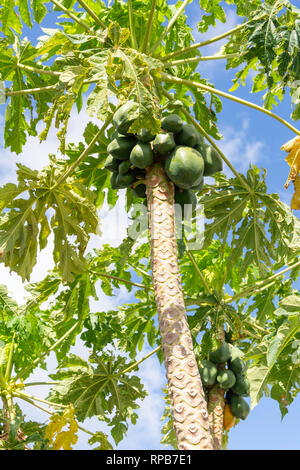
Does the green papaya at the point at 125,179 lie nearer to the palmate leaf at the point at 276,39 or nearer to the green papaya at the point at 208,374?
the palmate leaf at the point at 276,39

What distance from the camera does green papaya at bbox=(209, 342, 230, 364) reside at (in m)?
4.81

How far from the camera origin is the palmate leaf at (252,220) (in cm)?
489

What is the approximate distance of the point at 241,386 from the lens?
189 inches

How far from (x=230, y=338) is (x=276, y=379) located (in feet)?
3.20

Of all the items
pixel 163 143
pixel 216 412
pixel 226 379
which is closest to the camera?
pixel 163 143

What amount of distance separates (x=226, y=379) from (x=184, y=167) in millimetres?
2164

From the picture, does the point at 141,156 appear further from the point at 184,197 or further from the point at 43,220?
the point at 43,220

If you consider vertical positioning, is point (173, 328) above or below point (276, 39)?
below

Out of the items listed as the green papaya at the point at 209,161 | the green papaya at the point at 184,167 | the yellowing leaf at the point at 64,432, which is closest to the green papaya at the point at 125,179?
the green papaya at the point at 184,167

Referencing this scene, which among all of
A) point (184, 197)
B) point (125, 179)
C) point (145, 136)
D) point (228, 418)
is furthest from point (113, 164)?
point (228, 418)

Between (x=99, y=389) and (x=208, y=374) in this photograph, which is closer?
(x=208, y=374)

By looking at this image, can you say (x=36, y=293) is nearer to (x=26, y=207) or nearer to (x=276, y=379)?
(x=26, y=207)

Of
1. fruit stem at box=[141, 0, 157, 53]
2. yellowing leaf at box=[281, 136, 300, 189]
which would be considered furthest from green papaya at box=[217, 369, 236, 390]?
fruit stem at box=[141, 0, 157, 53]
